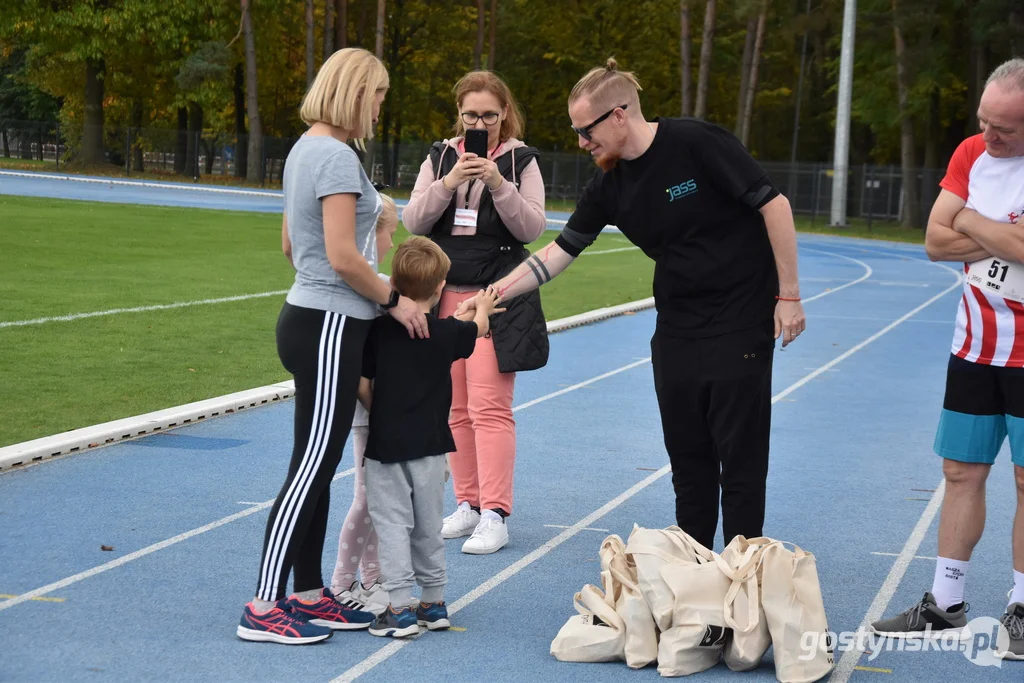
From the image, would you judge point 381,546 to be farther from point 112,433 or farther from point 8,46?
point 8,46

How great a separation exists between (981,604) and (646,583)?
164cm

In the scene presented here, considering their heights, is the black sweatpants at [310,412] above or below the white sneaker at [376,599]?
above

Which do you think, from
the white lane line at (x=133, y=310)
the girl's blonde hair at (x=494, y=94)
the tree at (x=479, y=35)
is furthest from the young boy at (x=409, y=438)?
the tree at (x=479, y=35)

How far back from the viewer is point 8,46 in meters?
58.2

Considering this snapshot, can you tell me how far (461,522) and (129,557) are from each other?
1.48 m

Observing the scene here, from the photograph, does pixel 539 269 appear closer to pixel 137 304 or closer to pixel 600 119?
pixel 600 119

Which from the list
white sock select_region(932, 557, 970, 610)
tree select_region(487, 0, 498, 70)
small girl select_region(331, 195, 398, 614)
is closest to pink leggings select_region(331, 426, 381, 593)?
small girl select_region(331, 195, 398, 614)

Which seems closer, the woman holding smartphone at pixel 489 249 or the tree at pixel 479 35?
the woman holding smartphone at pixel 489 249

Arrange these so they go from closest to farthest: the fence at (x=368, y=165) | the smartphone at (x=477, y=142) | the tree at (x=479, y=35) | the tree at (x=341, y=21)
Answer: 1. the smartphone at (x=477, y=142)
2. the fence at (x=368, y=165)
3. the tree at (x=341, y=21)
4. the tree at (x=479, y=35)

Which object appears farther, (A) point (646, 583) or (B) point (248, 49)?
(B) point (248, 49)

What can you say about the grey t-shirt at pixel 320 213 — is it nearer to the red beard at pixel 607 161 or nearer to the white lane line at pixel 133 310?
the red beard at pixel 607 161

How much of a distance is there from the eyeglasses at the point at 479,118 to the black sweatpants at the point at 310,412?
1627 millimetres

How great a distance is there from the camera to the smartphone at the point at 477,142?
5637 mm

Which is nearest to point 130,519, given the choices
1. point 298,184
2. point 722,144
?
point 298,184
